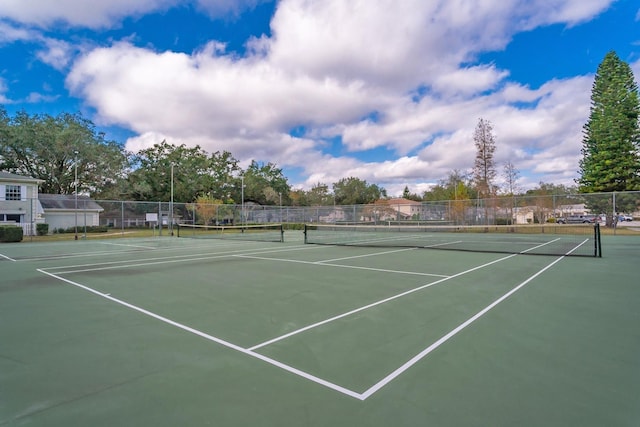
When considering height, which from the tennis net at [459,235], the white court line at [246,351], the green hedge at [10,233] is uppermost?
the green hedge at [10,233]

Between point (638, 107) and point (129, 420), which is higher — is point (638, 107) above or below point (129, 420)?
above

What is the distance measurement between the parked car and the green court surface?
1841 cm

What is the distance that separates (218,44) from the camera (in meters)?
16.9

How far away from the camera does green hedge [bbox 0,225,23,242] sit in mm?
20203

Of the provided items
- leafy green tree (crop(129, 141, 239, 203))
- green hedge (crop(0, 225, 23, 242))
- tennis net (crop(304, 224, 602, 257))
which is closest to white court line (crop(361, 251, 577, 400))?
tennis net (crop(304, 224, 602, 257))

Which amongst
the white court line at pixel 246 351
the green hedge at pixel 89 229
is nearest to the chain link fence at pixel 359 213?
the green hedge at pixel 89 229

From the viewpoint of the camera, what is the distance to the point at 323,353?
328cm

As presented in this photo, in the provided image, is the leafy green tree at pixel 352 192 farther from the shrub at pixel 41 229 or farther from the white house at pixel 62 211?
the shrub at pixel 41 229

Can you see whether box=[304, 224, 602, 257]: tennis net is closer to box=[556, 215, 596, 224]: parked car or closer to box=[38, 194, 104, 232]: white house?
box=[556, 215, 596, 224]: parked car

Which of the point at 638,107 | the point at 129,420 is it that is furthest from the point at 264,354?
the point at 638,107

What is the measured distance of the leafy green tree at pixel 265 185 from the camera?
2219 inches

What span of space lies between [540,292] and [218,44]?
17545mm

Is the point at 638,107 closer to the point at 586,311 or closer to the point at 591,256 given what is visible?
the point at 591,256

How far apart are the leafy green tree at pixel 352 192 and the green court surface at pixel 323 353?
63.8m
